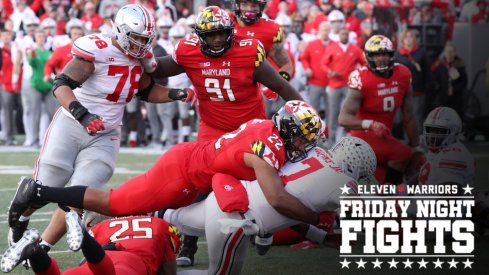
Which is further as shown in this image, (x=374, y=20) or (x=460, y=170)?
(x=374, y=20)

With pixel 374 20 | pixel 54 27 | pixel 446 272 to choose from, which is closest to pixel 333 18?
pixel 374 20

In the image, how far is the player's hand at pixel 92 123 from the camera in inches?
277

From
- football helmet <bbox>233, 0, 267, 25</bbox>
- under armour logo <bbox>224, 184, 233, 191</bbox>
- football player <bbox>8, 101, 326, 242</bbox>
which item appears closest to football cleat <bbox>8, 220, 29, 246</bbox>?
football player <bbox>8, 101, 326, 242</bbox>

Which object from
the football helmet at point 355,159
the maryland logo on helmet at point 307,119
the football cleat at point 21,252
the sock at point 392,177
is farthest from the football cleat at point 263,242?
the sock at point 392,177

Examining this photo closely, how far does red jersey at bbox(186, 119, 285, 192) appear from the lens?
6.53 meters

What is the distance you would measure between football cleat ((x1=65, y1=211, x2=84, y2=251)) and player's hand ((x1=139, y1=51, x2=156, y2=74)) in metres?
2.12

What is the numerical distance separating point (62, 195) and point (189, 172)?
2.47 feet

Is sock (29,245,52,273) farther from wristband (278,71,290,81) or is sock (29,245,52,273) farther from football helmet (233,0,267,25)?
football helmet (233,0,267,25)

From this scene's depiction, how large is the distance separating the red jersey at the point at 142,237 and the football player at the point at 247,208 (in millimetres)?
296

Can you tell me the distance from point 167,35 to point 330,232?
9.92 meters

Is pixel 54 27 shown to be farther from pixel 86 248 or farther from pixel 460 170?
pixel 86 248

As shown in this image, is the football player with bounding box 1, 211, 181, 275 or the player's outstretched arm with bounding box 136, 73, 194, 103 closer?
the football player with bounding box 1, 211, 181, 275

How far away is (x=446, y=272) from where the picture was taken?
7449mm
